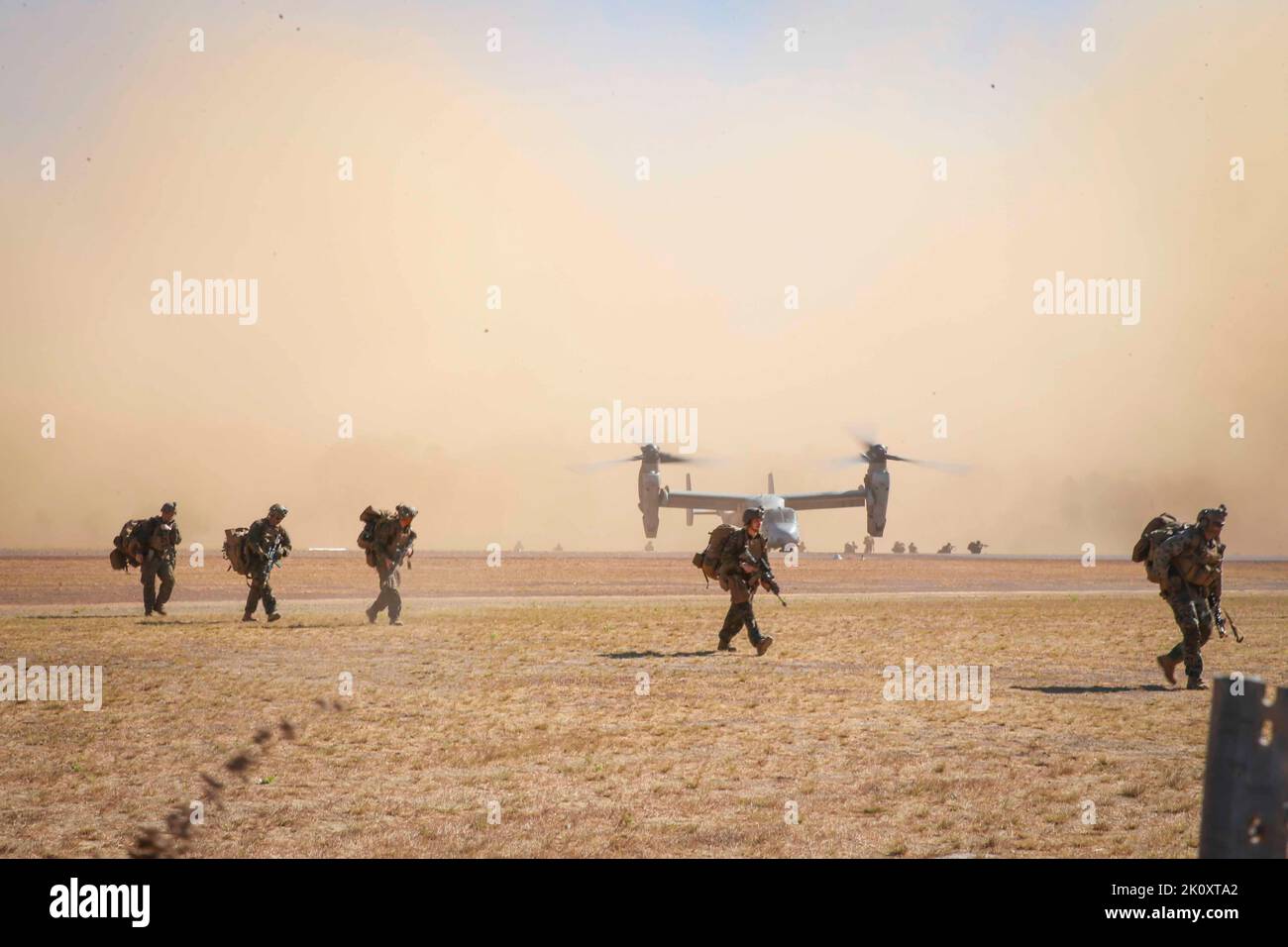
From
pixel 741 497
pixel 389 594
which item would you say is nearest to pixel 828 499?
pixel 741 497

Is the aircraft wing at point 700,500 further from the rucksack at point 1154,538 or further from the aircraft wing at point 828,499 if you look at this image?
the rucksack at point 1154,538

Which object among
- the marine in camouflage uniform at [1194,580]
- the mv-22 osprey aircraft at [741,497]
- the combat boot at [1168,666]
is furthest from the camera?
the mv-22 osprey aircraft at [741,497]

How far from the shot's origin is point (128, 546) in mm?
29922

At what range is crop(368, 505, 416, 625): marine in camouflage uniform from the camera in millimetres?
27859

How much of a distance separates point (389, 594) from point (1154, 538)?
56.7 ft

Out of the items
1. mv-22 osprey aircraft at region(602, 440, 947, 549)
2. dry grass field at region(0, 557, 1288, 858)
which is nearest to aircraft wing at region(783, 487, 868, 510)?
mv-22 osprey aircraft at region(602, 440, 947, 549)

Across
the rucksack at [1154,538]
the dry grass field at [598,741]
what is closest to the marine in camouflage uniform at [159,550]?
the dry grass field at [598,741]

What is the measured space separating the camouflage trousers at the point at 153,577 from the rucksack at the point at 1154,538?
2240 centimetres

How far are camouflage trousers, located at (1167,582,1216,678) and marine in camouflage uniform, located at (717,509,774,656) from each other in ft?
22.8

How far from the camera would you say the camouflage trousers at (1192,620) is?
58.8 ft

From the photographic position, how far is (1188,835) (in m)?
10.1

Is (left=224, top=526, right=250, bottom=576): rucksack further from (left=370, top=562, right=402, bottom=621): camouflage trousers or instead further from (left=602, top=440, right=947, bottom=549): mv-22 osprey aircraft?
(left=602, top=440, right=947, bottom=549): mv-22 osprey aircraft
